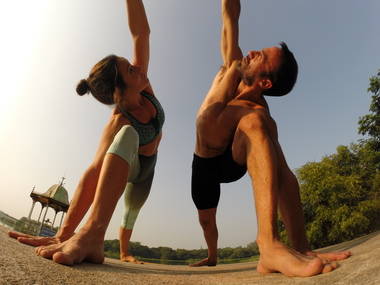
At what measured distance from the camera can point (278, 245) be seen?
1212 millimetres

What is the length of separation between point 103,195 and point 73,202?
704 millimetres

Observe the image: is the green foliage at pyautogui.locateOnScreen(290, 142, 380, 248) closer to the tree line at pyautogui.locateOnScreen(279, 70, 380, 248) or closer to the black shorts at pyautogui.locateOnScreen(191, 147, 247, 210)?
the tree line at pyautogui.locateOnScreen(279, 70, 380, 248)

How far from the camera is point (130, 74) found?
2551 millimetres

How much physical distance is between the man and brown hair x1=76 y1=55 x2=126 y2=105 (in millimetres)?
984

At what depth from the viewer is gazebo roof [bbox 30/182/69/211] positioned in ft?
59.2

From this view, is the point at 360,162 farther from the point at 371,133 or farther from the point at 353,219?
the point at 353,219

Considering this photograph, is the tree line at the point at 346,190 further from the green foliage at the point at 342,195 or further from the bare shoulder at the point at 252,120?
the bare shoulder at the point at 252,120

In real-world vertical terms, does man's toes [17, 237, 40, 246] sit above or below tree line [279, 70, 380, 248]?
below

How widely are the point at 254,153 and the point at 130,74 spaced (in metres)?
1.67

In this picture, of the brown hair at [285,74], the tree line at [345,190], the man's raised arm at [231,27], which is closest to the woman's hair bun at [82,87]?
the man's raised arm at [231,27]

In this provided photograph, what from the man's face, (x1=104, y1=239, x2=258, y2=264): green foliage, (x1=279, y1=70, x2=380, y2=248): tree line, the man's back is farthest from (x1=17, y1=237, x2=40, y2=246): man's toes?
(x1=104, y1=239, x2=258, y2=264): green foliage


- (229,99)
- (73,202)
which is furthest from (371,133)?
(73,202)

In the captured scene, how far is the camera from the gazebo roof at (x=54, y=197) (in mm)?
18031

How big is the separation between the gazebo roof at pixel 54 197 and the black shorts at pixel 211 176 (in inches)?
719
